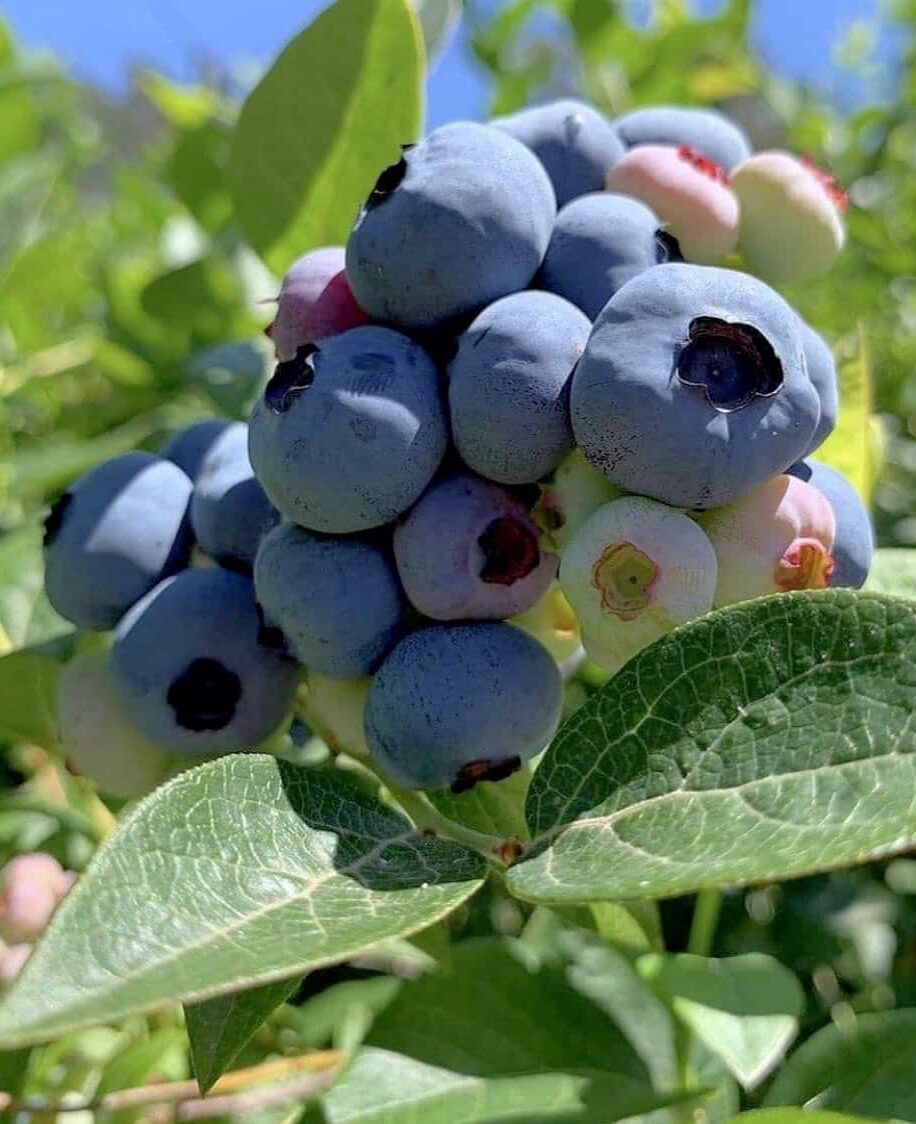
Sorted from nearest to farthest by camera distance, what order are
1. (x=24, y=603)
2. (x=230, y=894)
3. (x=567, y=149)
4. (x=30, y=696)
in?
(x=230, y=894)
(x=567, y=149)
(x=30, y=696)
(x=24, y=603)

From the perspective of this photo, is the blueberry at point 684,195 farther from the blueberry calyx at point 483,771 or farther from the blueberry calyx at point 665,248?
the blueberry calyx at point 483,771

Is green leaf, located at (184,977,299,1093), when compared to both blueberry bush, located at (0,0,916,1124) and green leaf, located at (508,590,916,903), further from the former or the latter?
green leaf, located at (508,590,916,903)

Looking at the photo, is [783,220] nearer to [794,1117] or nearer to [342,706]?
[342,706]

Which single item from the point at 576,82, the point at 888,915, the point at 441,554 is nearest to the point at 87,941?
the point at 441,554

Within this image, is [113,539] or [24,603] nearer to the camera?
[113,539]

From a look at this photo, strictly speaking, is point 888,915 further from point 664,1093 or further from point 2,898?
point 2,898

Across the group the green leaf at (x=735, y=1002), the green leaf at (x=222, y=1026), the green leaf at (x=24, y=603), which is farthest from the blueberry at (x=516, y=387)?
the green leaf at (x=24, y=603)

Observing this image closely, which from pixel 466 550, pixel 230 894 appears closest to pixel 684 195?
pixel 466 550
